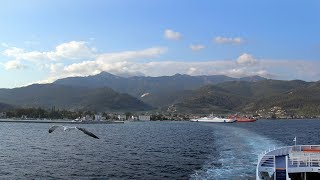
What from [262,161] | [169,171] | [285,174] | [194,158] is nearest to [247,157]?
[194,158]

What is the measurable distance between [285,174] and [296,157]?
194 centimetres

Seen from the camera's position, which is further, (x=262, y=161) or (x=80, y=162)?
(x=80, y=162)

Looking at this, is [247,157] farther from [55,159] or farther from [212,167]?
[55,159]

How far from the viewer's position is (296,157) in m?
42.8

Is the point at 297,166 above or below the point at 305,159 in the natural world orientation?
below

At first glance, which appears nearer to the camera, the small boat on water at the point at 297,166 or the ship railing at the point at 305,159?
the small boat on water at the point at 297,166

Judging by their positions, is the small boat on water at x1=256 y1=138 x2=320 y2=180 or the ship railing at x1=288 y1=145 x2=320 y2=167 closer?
the small boat on water at x1=256 y1=138 x2=320 y2=180

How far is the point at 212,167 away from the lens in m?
70.5

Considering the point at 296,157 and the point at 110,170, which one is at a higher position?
the point at 296,157

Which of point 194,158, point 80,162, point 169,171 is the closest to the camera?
point 169,171

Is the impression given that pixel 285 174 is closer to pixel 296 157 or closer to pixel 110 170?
pixel 296 157

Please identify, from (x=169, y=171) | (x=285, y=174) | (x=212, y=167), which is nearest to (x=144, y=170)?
(x=169, y=171)

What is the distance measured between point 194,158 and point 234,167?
16.5m

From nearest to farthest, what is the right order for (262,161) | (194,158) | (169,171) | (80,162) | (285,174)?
(285,174) → (262,161) → (169,171) → (80,162) → (194,158)
